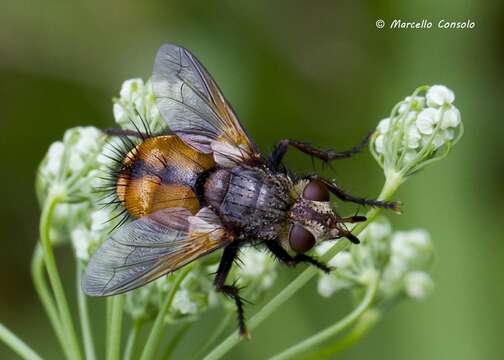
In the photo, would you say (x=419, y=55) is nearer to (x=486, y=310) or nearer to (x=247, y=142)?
(x=486, y=310)

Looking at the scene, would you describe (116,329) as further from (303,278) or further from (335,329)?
(335,329)

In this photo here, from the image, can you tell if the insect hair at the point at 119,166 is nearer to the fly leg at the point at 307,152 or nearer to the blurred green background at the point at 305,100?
the fly leg at the point at 307,152

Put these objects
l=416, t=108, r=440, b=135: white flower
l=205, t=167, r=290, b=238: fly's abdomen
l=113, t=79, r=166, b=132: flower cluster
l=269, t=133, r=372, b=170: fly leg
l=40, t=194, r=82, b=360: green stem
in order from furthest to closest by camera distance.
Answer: l=269, t=133, r=372, b=170: fly leg → l=113, t=79, r=166, b=132: flower cluster → l=205, t=167, r=290, b=238: fly's abdomen → l=40, t=194, r=82, b=360: green stem → l=416, t=108, r=440, b=135: white flower

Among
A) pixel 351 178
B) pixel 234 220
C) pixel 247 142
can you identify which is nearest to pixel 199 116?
pixel 247 142

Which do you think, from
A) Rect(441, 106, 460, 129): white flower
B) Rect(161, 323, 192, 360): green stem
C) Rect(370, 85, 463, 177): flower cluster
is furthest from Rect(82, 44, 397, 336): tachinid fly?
Rect(441, 106, 460, 129): white flower

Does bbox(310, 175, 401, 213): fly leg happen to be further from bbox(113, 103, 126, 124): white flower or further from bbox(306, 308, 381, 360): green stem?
bbox(113, 103, 126, 124): white flower

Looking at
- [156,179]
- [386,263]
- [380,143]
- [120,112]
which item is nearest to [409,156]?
[380,143]
